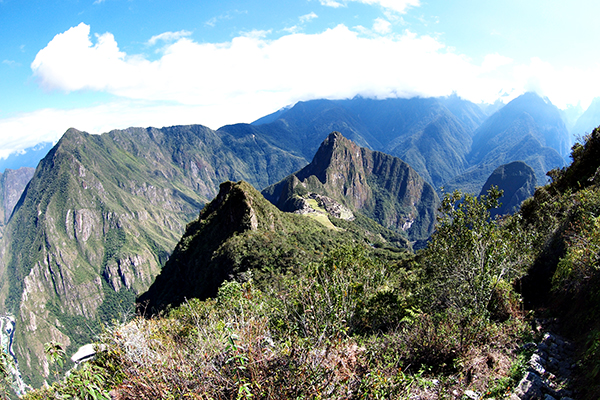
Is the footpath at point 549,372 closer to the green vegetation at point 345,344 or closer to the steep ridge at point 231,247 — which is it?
the green vegetation at point 345,344

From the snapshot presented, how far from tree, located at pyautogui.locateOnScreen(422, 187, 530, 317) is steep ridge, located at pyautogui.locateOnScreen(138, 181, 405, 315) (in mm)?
45344

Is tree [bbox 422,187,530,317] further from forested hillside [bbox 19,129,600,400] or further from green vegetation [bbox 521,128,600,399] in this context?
green vegetation [bbox 521,128,600,399]

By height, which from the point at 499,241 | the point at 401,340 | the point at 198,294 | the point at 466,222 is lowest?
the point at 198,294

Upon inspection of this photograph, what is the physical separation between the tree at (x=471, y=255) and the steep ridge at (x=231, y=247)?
149 feet

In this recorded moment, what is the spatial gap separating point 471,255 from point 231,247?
59548 millimetres

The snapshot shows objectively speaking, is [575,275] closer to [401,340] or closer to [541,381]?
[541,381]

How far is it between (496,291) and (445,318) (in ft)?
11.7

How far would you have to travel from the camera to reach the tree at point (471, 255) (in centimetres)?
1152

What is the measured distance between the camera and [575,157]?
34.7m

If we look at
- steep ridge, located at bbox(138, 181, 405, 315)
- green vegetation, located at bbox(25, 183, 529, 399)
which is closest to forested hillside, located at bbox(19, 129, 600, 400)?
green vegetation, located at bbox(25, 183, 529, 399)

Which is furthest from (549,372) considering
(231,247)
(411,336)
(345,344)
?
(231,247)

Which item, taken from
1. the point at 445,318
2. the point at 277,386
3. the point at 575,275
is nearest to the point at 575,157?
the point at 575,275

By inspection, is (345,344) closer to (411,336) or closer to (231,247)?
(411,336)

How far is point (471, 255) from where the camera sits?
11867mm
